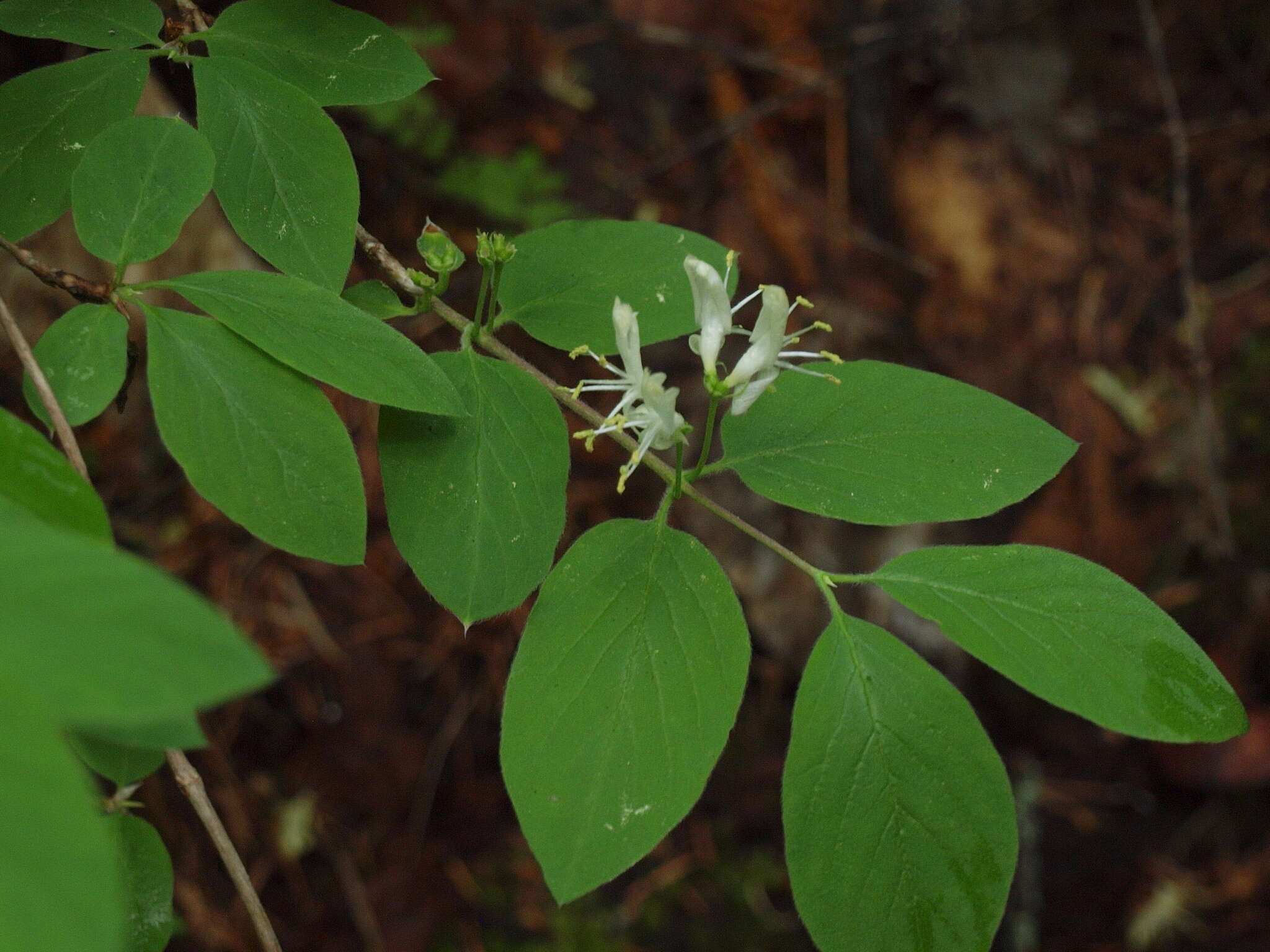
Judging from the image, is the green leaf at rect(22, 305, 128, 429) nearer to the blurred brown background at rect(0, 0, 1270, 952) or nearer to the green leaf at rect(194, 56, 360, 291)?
the green leaf at rect(194, 56, 360, 291)

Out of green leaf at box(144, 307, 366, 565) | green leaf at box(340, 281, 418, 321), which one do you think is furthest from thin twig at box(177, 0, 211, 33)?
→ green leaf at box(144, 307, 366, 565)

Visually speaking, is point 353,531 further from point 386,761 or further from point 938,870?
point 386,761

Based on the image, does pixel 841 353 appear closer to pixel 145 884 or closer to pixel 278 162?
pixel 278 162

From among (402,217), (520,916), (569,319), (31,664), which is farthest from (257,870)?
(31,664)

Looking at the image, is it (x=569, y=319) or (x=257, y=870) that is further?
(x=257, y=870)

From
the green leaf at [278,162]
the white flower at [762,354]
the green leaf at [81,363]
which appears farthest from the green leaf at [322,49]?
the white flower at [762,354]

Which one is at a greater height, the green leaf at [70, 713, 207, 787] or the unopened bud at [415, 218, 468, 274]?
the unopened bud at [415, 218, 468, 274]
